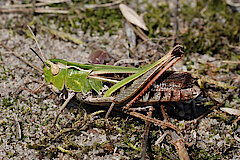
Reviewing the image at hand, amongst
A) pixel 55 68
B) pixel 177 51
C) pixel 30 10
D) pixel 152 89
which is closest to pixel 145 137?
pixel 152 89

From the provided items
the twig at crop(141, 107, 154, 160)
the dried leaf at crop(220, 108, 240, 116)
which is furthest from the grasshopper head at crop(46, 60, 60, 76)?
the dried leaf at crop(220, 108, 240, 116)

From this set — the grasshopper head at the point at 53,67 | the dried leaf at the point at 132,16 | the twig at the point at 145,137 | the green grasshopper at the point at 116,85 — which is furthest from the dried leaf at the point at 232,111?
the grasshopper head at the point at 53,67

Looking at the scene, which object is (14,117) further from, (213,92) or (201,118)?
(213,92)

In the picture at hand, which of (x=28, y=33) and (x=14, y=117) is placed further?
(x=28, y=33)

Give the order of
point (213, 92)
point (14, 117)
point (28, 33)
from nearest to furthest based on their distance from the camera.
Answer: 1. point (14, 117)
2. point (213, 92)
3. point (28, 33)

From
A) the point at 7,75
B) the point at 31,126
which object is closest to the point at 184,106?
the point at 31,126

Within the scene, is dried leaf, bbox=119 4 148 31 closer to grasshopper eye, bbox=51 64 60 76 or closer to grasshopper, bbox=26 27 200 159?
grasshopper, bbox=26 27 200 159
